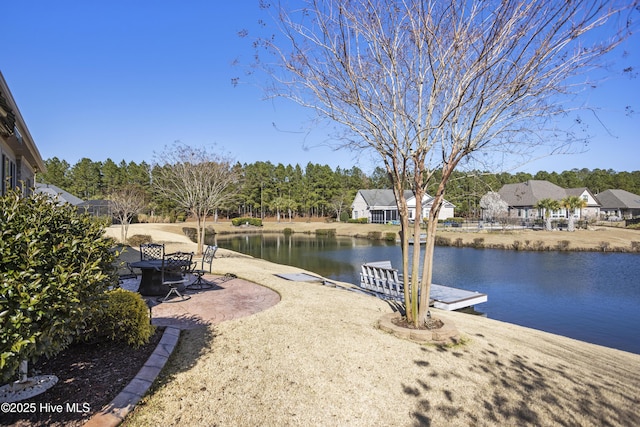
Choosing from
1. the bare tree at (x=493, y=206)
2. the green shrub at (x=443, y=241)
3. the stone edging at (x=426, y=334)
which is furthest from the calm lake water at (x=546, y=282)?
the bare tree at (x=493, y=206)

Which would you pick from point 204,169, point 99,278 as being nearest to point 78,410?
point 99,278

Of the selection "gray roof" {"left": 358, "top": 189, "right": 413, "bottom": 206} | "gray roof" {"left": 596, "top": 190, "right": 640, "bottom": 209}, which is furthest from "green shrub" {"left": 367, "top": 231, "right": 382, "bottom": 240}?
"gray roof" {"left": 596, "top": 190, "right": 640, "bottom": 209}

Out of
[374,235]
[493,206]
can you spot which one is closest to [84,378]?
[374,235]

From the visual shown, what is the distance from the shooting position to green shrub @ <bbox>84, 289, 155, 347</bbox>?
14.3 feet

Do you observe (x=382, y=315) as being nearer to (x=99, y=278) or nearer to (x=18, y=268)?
(x=99, y=278)

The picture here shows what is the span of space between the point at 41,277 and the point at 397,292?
8.95 m

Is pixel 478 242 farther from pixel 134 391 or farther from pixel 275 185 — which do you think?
pixel 275 185

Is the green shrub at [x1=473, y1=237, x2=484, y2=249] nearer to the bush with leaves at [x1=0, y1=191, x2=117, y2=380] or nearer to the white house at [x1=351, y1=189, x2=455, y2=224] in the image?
the white house at [x1=351, y1=189, x2=455, y2=224]

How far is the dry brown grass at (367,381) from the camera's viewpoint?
3385mm

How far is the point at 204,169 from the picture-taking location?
1742 centimetres

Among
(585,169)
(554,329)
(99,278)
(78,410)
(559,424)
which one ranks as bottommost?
(554,329)

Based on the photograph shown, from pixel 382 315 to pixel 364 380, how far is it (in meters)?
2.60

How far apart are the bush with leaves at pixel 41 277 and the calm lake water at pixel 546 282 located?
34.0 ft

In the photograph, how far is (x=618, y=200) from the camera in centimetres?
5431
